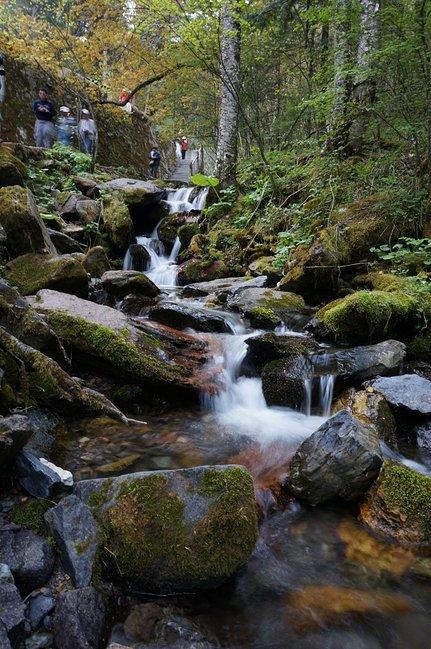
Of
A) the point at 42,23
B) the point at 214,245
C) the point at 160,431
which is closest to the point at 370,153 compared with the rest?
the point at 214,245

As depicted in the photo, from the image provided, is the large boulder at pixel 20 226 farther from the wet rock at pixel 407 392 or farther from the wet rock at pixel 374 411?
the wet rock at pixel 407 392

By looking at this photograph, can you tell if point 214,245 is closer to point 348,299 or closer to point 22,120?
point 348,299

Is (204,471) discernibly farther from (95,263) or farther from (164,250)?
(164,250)

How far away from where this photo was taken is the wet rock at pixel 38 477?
8.82 feet

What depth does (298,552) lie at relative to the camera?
2984 millimetres

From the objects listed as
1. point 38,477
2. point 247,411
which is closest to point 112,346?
point 247,411

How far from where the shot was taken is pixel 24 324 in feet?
13.9

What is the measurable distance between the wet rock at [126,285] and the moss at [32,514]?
16.5 feet

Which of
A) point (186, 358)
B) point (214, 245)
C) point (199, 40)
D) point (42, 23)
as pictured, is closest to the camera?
point (186, 358)

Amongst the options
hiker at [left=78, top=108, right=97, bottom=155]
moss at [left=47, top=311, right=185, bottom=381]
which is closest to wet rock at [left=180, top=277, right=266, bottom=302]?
moss at [left=47, top=311, right=185, bottom=381]

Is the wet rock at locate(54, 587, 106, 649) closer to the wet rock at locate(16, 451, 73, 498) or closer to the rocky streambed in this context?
the rocky streambed

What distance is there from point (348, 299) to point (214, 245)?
565 centimetres

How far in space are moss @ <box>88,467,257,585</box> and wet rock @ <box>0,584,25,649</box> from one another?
50 cm

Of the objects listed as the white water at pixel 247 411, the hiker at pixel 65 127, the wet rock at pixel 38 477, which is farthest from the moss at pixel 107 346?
the hiker at pixel 65 127
